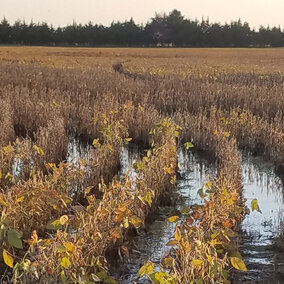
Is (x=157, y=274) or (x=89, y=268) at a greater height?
(x=157, y=274)

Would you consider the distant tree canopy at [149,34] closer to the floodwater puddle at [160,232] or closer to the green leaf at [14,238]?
the floodwater puddle at [160,232]

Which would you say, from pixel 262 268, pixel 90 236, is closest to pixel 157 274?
pixel 90 236

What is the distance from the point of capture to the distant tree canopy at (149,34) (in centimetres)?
7500

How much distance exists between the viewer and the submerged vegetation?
335 cm

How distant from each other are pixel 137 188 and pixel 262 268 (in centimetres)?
148

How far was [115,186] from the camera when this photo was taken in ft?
15.0

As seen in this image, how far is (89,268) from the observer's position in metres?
3.67

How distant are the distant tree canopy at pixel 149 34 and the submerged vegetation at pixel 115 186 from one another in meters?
63.3

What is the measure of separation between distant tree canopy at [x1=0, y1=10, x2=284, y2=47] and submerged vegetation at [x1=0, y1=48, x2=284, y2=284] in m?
63.3

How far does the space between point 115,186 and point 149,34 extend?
76542mm

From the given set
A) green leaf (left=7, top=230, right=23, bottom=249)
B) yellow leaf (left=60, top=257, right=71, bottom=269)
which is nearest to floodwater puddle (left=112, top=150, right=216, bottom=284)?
yellow leaf (left=60, top=257, right=71, bottom=269)

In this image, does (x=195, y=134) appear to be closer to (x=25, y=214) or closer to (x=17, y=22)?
(x=25, y=214)

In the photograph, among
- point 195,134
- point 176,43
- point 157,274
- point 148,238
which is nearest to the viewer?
point 157,274

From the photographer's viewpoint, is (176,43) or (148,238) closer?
(148,238)
